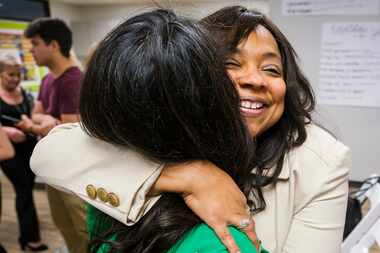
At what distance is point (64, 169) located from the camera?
1.98 feet

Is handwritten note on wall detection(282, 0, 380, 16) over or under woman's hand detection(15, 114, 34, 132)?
over

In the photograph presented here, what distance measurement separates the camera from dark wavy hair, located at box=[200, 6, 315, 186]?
0.71 m

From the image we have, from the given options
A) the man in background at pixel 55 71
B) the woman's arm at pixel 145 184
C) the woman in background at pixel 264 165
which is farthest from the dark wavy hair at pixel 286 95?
the man in background at pixel 55 71

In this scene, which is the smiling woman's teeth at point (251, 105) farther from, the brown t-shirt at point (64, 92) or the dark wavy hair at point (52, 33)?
the dark wavy hair at point (52, 33)

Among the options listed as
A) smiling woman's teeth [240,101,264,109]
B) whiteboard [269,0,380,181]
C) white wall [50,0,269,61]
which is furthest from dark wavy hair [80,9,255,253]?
white wall [50,0,269,61]

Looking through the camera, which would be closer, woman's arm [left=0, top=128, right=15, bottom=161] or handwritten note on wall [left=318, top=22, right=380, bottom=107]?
woman's arm [left=0, top=128, right=15, bottom=161]

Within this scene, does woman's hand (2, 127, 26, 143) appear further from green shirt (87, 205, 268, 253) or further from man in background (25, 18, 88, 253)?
green shirt (87, 205, 268, 253)

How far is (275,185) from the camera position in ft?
2.38

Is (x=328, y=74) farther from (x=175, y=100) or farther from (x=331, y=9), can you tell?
(x=175, y=100)

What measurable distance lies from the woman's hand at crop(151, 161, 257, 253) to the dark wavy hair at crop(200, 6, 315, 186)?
0.19 m

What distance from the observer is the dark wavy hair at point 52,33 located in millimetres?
1842

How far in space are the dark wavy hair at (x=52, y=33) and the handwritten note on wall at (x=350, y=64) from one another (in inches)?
70.7

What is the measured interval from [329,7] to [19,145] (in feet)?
7.66

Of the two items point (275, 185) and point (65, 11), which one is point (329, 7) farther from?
point (65, 11)
